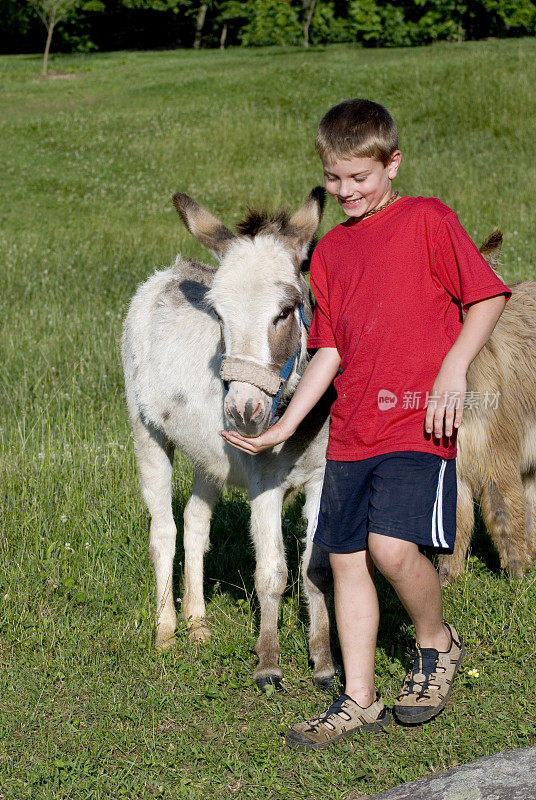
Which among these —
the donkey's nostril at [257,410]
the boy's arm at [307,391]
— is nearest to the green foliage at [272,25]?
the boy's arm at [307,391]

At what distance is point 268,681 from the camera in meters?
3.92

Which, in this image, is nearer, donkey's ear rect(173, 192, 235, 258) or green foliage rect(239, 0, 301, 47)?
donkey's ear rect(173, 192, 235, 258)

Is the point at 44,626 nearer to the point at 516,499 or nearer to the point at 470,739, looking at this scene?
the point at 470,739

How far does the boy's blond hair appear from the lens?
10.3 feet

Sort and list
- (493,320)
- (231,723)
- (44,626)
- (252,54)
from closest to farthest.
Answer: (493,320)
(231,723)
(44,626)
(252,54)

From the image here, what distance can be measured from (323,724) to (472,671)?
2.54 feet

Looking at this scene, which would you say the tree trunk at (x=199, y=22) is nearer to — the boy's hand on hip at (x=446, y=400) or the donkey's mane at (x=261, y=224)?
the donkey's mane at (x=261, y=224)

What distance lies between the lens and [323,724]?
11.3 feet

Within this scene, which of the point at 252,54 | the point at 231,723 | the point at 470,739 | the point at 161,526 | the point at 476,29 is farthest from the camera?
the point at 476,29

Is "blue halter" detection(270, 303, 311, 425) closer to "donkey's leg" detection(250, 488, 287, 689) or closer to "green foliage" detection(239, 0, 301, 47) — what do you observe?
"donkey's leg" detection(250, 488, 287, 689)

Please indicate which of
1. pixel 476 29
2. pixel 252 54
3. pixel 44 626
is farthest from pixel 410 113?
pixel 44 626

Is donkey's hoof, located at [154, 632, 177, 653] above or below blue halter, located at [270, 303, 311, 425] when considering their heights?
below

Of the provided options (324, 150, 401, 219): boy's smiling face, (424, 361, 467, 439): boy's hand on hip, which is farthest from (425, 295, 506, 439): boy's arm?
(324, 150, 401, 219): boy's smiling face

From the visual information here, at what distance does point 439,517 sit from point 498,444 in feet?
5.72
